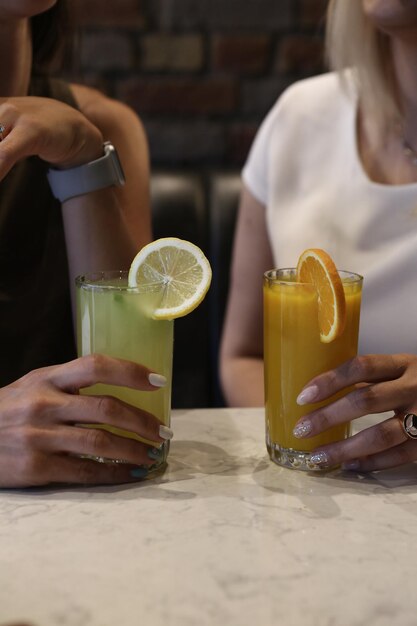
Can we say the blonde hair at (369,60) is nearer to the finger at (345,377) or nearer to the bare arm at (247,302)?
the bare arm at (247,302)

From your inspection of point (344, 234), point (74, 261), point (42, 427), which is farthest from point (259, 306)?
point (42, 427)

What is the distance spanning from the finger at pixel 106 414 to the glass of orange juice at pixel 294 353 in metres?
0.15

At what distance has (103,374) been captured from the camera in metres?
0.84

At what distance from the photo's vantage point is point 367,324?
144 centimetres

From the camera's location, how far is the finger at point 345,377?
0.88m

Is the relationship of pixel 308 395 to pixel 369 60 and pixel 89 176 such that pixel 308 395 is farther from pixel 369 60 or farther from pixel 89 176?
pixel 369 60

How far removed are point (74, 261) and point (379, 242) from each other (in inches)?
21.7

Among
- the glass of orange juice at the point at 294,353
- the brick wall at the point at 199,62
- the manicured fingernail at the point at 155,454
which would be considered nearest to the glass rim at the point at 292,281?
the glass of orange juice at the point at 294,353

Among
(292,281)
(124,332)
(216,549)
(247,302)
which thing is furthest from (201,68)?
(216,549)

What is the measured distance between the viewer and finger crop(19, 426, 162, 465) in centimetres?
83

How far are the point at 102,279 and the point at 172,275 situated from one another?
10 centimetres

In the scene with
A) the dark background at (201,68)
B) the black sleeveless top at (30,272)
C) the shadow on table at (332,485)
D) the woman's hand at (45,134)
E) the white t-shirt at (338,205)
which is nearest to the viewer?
the shadow on table at (332,485)

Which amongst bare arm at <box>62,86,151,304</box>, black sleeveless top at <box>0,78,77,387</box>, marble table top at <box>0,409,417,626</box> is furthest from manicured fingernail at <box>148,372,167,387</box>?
black sleeveless top at <box>0,78,77,387</box>

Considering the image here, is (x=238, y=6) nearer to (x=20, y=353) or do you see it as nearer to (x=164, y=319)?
(x=20, y=353)
